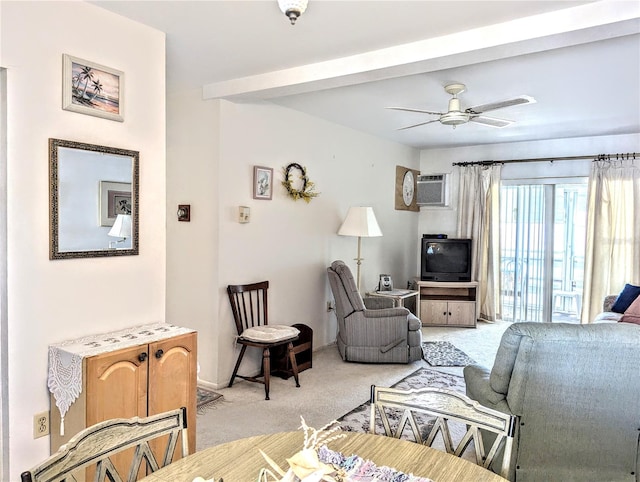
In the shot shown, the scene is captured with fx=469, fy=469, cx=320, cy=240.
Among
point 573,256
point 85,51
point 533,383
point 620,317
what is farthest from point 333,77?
point 573,256

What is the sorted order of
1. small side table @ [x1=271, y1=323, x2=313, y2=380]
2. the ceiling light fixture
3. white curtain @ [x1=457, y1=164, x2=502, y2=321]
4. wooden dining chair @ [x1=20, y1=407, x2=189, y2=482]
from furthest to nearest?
white curtain @ [x1=457, y1=164, x2=502, y2=321], small side table @ [x1=271, y1=323, x2=313, y2=380], the ceiling light fixture, wooden dining chair @ [x1=20, y1=407, x2=189, y2=482]

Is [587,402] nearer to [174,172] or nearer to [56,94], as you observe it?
[56,94]

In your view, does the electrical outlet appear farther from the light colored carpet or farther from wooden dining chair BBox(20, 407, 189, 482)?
wooden dining chair BBox(20, 407, 189, 482)

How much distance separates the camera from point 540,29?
7.77ft

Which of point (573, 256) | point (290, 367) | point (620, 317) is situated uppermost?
point (573, 256)

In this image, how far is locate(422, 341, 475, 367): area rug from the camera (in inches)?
181

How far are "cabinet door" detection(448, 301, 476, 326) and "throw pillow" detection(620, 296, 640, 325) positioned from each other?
1.92 metres

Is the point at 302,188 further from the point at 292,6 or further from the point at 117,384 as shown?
the point at 117,384

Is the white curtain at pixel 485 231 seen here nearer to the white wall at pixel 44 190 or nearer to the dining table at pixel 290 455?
the white wall at pixel 44 190

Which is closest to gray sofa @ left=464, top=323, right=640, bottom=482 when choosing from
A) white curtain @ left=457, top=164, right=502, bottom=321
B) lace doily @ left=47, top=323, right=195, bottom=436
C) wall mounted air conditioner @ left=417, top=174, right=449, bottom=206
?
→ lace doily @ left=47, top=323, right=195, bottom=436

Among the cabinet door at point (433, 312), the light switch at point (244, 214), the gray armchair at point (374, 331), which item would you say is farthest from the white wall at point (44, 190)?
the cabinet door at point (433, 312)

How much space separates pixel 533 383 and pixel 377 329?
2.41m

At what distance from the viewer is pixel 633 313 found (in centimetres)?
445

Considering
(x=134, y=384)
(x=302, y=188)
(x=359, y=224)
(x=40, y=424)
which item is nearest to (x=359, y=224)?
(x=359, y=224)
